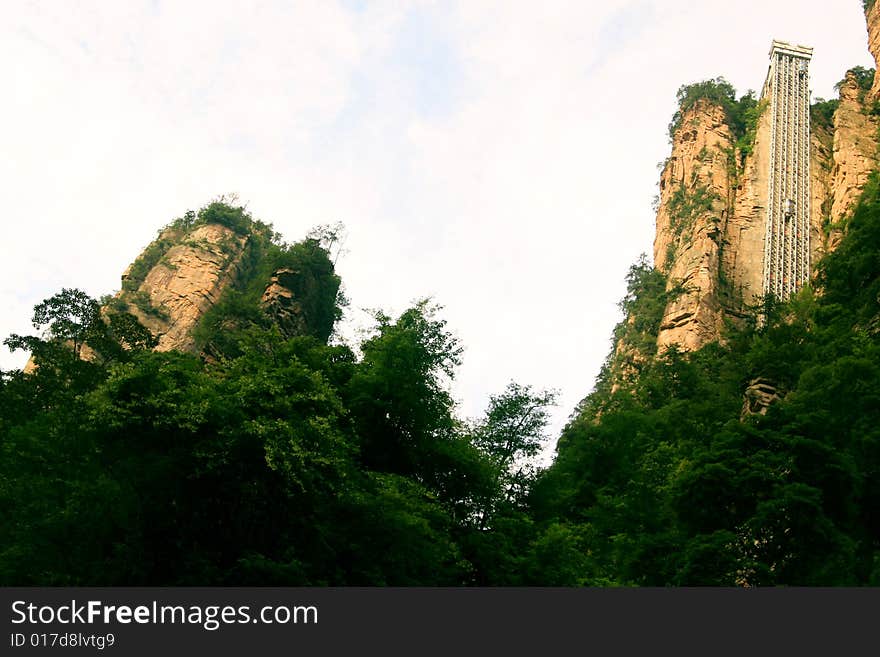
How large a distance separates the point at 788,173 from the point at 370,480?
4628cm

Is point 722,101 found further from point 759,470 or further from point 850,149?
point 759,470

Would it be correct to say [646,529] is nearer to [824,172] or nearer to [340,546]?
[340,546]

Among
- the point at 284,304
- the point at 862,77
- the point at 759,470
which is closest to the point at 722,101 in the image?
the point at 862,77

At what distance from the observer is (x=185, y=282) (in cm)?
5312

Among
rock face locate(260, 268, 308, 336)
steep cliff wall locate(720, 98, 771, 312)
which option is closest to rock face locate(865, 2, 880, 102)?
steep cliff wall locate(720, 98, 771, 312)

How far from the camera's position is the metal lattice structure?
5097cm

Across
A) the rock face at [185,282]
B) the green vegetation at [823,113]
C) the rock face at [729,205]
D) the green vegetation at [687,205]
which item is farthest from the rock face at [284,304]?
the green vegetation at [823,113]

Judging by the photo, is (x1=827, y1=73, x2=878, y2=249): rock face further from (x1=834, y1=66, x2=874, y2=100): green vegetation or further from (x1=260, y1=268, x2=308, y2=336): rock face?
A: (x1=260, y1=268, x2=308, y2=336): rock face

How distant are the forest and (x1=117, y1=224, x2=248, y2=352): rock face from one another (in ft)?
70.1

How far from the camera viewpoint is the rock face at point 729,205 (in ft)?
165

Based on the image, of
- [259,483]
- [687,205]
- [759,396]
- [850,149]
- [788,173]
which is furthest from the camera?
[687,205]

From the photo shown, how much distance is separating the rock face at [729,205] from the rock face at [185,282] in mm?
28544
